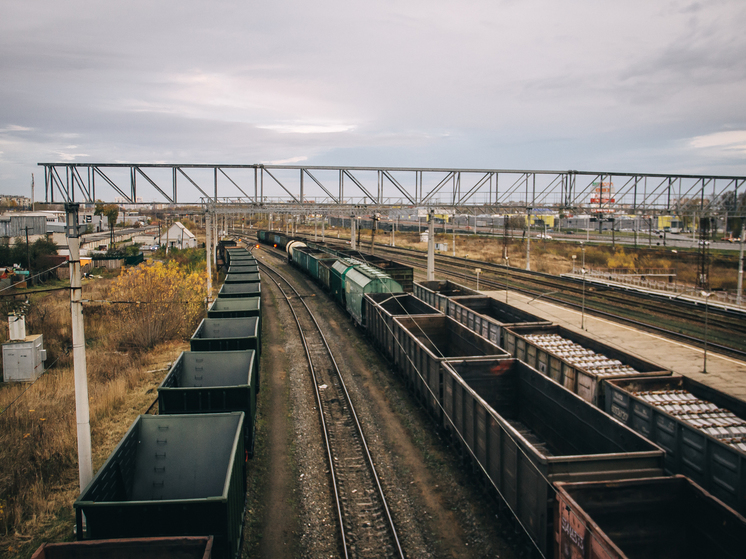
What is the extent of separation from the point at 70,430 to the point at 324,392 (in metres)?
7.99

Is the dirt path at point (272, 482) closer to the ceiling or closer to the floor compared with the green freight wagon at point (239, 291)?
closer to the floor

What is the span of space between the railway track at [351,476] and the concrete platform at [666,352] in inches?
433

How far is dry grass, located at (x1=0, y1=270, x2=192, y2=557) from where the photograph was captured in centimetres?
1017

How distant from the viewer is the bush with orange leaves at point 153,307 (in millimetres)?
22969

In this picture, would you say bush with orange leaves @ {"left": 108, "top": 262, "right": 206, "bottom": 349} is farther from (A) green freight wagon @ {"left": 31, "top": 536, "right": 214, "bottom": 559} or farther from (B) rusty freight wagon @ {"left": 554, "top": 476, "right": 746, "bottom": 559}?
(B) rusty freight wagon @ {"left": 554, "top": 476, "right": 746, "bottom": 559}

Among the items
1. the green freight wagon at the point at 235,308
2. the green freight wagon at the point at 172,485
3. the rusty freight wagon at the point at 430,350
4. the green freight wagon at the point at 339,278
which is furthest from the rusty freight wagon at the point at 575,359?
the green freight wagon at the point at 339,278

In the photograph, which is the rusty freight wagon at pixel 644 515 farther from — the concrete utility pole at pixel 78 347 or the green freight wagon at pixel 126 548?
the concrete utility pole at pixel 78 347

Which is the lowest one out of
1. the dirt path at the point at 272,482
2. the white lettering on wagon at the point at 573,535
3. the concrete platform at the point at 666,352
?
the dirt path at the point at 272,482

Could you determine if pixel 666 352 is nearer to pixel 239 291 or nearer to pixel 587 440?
pixel 587 440

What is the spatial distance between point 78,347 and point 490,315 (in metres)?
19.1

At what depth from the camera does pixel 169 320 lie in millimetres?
23984

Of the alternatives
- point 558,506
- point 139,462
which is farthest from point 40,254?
point 558,506

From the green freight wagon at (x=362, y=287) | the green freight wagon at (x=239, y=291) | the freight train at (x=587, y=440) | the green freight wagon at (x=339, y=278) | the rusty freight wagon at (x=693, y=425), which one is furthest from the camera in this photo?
the green freight wagon at (x=339, y=278)

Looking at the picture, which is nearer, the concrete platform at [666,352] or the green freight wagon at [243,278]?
the concrete platform at [666,352]
